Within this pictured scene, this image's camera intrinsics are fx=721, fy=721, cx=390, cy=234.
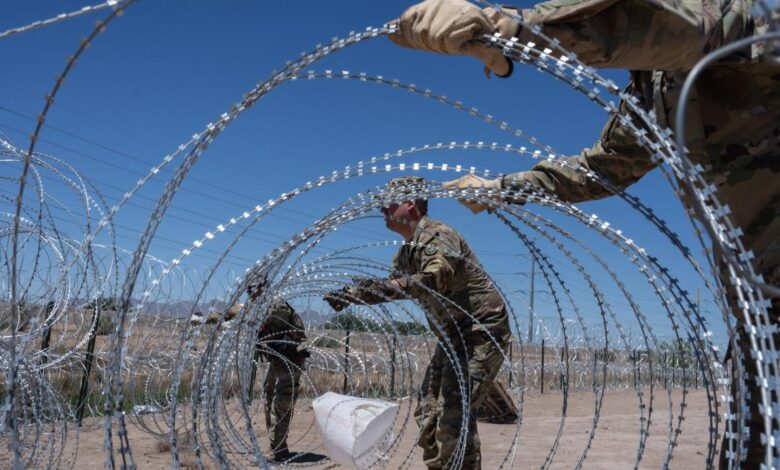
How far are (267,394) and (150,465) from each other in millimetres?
1467

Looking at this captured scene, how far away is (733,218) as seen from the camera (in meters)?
2.40

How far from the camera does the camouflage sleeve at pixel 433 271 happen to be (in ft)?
15.3

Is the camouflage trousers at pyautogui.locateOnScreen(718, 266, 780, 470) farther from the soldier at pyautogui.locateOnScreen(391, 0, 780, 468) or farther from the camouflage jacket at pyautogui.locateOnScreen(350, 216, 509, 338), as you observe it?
the camouflage jacket at pyautogui.locateOnScreen(350, 216, 509, 338)

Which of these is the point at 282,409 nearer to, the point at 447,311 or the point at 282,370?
the point at 282,370

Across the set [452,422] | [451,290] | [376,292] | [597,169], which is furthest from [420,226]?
[597,169]

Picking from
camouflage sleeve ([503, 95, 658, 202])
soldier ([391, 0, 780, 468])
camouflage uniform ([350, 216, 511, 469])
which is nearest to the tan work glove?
soldier ([391, 0, 780, 468])

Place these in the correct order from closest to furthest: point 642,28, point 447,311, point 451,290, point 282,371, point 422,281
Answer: point 642,28, point 447,311, point 422,281, point 451,290, point 282,371

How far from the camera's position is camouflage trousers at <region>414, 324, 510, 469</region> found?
4559 millimetres

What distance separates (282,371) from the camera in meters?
→ 7.92

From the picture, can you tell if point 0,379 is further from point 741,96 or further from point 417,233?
point 741,96

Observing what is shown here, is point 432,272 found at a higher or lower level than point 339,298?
higher

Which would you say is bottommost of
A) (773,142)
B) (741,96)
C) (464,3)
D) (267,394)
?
(267,394)

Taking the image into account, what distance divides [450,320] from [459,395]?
604mm

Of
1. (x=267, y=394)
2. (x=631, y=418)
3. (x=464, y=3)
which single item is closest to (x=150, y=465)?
(x=267, y=394)
